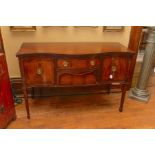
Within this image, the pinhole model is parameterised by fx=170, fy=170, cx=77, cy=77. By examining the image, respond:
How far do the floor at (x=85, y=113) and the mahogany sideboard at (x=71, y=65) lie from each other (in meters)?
0.40

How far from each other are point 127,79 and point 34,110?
3.49ft

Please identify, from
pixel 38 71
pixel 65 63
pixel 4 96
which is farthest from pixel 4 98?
pixel 65 63

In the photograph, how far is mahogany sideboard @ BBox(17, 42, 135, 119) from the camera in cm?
147

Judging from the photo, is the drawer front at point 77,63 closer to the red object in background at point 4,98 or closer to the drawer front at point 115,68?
the drawer front at point 115,68

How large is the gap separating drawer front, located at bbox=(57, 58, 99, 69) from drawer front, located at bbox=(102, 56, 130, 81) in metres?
0.11

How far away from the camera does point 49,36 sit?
1.91m

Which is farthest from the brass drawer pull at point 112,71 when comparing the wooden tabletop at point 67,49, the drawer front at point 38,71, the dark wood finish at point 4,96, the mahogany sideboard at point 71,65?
the dark wood finish at point 4,96

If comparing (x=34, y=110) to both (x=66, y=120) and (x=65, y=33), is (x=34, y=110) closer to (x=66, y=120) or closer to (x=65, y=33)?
(x=66, y=120)

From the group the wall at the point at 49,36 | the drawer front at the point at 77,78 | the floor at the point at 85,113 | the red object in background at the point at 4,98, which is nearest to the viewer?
the red object in background at the point at 4,98

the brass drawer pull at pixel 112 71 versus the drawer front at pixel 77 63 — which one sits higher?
the drawer front at pixel 77 63

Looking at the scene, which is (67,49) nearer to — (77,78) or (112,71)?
(77,78)

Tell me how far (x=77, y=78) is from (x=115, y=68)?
376mm

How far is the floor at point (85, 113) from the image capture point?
1.71 m

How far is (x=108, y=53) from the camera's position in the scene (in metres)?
1.54
